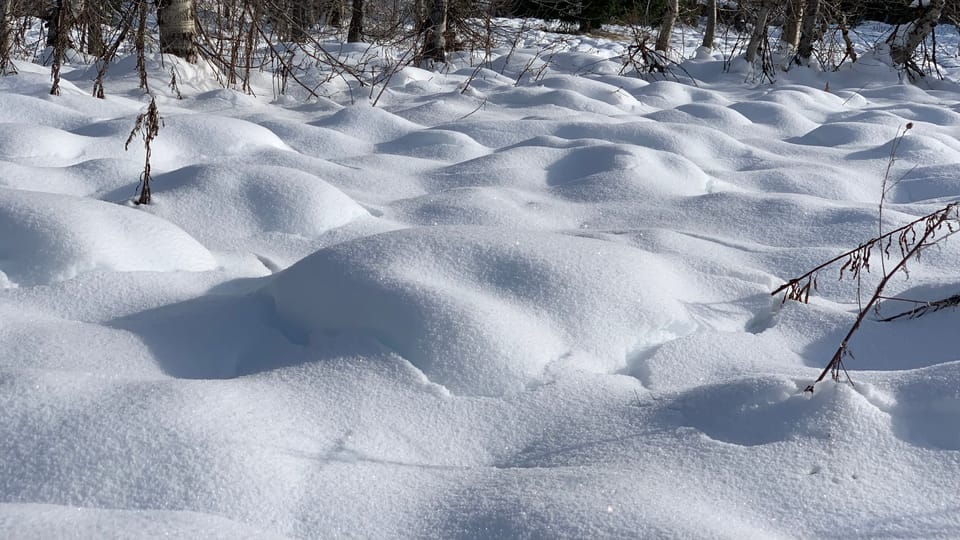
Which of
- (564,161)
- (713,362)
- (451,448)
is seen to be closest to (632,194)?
(564,161)

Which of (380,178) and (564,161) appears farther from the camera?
(564,161)

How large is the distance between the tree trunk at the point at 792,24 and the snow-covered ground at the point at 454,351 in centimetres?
379

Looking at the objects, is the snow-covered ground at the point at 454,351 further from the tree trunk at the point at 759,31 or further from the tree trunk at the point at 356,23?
the tree trunk at the point at 356,23

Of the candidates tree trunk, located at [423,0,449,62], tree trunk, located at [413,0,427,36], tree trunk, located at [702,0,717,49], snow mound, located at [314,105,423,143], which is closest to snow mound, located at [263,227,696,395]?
snow mound, located at [314,105,423,143]

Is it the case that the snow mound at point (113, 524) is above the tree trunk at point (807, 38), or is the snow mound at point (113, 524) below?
below

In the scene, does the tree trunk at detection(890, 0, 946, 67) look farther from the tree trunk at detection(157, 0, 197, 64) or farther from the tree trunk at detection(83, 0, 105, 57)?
the tree trunk at detection(83, 0, 105, 57)

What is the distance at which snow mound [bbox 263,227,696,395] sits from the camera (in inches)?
57.3

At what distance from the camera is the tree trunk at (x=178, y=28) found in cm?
466

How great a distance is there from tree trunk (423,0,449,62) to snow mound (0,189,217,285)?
4.62m

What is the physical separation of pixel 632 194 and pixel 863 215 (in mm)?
→ 742

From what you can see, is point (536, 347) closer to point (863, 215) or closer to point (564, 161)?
A: point (863, 215)

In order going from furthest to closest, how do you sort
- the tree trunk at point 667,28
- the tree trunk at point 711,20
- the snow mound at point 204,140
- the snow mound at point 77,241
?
the tree trunk at point 711,20 < the tree trunk at point 667,28 < the snow mound at point 204,140 < the snow mound at point 77,241

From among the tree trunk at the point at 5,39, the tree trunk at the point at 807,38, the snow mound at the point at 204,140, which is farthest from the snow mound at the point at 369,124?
the tree trunk at the point at 807,38

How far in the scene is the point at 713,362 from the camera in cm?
160
